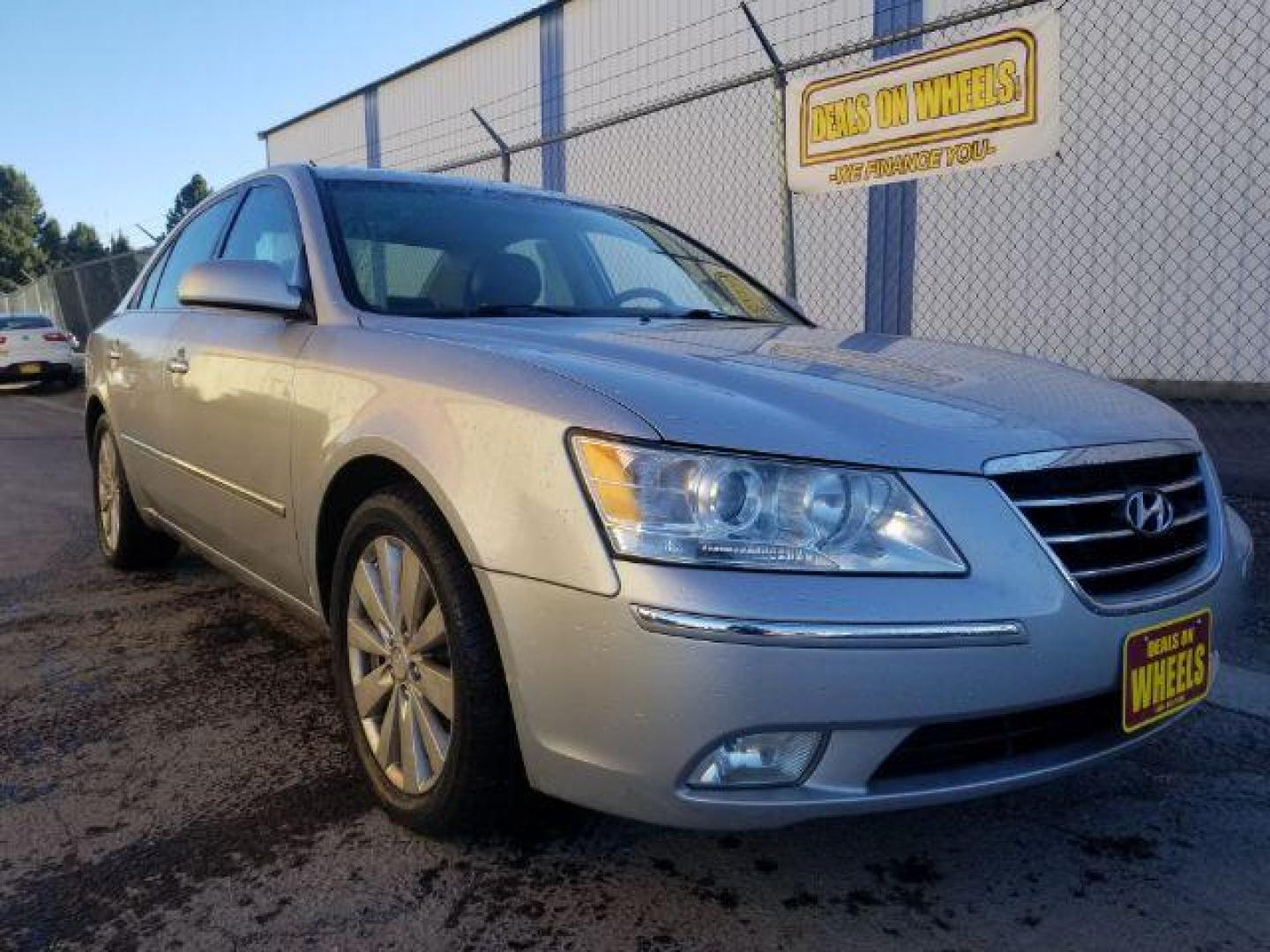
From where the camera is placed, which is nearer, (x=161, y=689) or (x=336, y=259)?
(x=336, y=259)

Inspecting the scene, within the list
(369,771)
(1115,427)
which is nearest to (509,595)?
(369,771)

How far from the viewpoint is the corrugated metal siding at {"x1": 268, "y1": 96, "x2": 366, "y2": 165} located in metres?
19.1

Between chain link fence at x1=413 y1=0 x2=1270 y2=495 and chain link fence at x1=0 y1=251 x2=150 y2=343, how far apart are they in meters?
10.7

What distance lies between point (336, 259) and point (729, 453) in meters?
1.53

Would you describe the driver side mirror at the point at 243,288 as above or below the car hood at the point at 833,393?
above

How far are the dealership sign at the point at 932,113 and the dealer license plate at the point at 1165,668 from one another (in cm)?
333

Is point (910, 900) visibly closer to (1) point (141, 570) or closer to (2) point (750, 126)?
(1) point (141, 570)

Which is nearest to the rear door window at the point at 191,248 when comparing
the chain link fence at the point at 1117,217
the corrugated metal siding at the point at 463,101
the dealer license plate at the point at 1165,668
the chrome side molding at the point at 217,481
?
the chrome side molding at the point at 217,481

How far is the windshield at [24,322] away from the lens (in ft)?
55.3

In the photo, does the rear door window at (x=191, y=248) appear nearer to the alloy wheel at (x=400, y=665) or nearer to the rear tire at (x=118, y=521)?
the rear tire at (x=118, y=521)

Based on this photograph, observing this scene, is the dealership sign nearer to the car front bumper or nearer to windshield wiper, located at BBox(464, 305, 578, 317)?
windshield wiper, located at BBox(464, 305, 578, 317)

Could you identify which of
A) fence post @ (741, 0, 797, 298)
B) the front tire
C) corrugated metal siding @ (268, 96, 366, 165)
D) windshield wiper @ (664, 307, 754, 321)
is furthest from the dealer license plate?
corrugated metal siding @ (268, 96, 366, 165)

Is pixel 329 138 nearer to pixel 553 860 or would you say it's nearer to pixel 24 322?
pixel 24 322

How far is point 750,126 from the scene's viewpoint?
10914 mm
